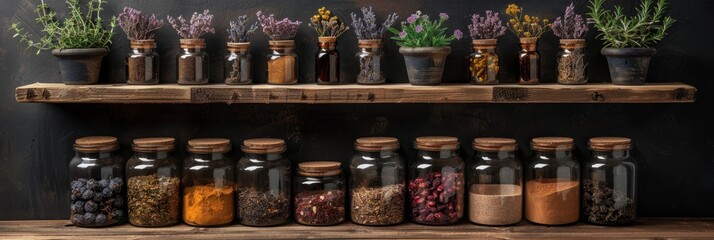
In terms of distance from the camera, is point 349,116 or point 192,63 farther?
point 349,116

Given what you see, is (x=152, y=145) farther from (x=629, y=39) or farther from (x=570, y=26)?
(x=629, y=39)

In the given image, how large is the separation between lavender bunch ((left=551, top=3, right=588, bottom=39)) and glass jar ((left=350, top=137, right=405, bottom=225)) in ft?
2.02

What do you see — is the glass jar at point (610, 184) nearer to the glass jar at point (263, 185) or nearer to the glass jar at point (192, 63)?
the glass jar at point (263, 185)

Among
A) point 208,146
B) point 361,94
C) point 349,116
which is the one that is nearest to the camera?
point 361,94

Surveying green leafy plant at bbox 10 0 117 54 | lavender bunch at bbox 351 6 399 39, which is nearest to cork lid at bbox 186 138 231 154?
green leafy plant at bbox 10 0 117 54

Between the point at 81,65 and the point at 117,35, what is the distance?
0.19 m

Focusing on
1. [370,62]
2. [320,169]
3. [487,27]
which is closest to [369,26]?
[370,62]

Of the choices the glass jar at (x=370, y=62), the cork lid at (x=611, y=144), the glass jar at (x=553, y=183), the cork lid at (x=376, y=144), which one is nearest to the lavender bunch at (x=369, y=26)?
the glass jar at (x=370, y=62)

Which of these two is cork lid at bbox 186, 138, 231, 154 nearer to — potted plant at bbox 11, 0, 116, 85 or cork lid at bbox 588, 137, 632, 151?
potted plant at bbox 11, 0, 116, 85

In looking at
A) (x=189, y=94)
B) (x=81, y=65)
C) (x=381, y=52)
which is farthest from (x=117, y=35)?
(x=381, y=52)

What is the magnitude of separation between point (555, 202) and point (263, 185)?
904 mm

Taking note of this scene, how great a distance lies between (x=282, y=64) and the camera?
297 centimetres

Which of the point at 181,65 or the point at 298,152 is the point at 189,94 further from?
the point at 298,152

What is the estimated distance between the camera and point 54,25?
300 cm
